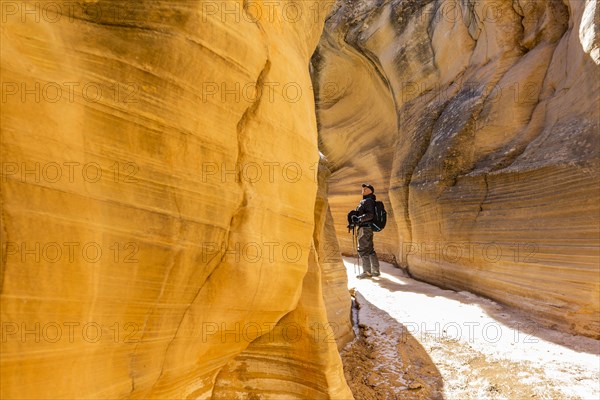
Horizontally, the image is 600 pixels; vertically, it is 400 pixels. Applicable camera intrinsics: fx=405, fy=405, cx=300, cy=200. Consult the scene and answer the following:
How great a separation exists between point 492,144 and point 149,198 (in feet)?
18.7

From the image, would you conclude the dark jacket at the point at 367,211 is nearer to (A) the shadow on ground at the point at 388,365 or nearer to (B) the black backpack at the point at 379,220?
(B) the black backpack at the point at 379,220

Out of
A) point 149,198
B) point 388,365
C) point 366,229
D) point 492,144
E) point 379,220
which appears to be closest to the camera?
point 149,198

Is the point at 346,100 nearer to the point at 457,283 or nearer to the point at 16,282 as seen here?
the point at 457,283

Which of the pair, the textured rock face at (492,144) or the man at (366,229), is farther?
the man at (366,229)

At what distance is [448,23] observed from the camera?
791 cm

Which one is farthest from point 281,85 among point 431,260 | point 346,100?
point 346,100

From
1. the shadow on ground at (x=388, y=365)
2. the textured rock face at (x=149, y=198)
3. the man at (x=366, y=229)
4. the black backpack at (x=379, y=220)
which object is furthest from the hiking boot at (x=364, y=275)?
the textured rock face at (x=149, y=198)

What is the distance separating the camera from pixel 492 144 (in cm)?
611

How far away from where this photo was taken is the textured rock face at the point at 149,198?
1.43 meters

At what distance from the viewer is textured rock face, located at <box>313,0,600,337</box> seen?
14.3ft

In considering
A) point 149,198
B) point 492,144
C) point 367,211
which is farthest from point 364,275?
point 149,198

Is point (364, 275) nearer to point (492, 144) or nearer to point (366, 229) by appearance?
point (366, 229)

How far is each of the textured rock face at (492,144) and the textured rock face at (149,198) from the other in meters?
3.31

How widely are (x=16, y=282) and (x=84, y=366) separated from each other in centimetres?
42
